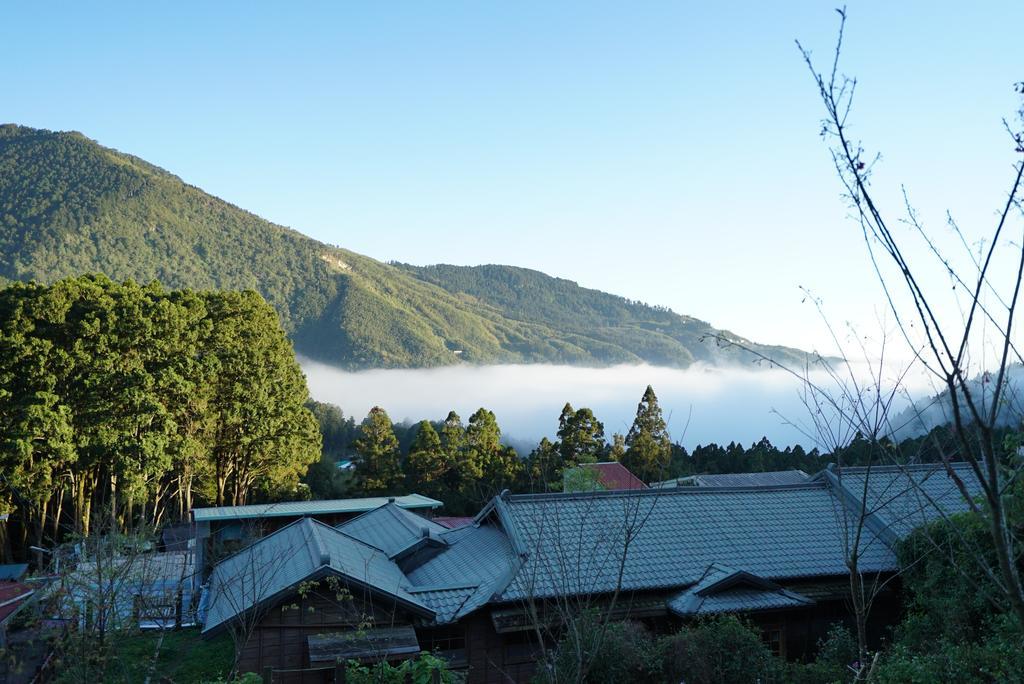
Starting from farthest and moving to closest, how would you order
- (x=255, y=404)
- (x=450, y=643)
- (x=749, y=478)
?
(x=749, y=478) → (x=255, y=404) → (x=450, y=643)

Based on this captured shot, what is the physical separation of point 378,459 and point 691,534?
22664 mm

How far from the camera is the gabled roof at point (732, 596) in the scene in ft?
41.3

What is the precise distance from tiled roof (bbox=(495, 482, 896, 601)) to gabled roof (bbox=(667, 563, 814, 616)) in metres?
0.40

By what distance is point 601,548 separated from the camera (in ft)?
43.4

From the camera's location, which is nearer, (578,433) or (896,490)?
(896,490)

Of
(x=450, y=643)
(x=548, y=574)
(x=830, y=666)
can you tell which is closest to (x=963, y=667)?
(x=830, y=666)

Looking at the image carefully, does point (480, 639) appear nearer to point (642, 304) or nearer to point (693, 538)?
point (693, 538)

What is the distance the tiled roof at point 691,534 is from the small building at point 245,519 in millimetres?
8398

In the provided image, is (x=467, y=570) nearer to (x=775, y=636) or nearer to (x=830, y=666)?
(x=775, y=636)

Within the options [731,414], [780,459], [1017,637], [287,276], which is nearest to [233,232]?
[287,276]

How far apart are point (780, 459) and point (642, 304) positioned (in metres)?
153

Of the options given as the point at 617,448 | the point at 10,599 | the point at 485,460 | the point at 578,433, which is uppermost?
the point at 578,433

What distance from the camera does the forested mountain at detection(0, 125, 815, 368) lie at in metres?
103

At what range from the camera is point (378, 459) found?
117ft
